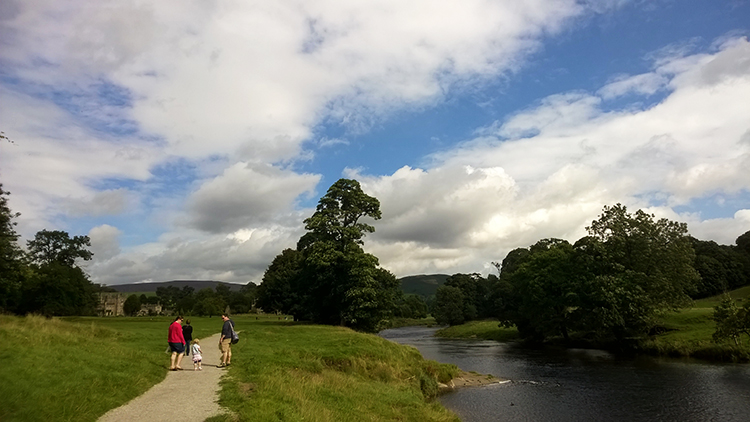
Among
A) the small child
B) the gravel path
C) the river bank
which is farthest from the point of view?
the river bank

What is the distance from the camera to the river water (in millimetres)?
23312

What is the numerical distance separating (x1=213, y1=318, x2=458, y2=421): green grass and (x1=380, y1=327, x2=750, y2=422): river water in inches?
126

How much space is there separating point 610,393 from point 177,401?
25.8 metres

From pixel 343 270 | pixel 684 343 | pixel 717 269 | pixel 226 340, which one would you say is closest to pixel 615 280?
pixel 684 343

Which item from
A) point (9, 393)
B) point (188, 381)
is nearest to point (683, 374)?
point (188, 381)

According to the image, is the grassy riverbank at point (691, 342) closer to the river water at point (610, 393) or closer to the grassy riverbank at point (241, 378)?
the river water at point (610, 393)

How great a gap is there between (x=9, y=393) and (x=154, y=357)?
32.1ft

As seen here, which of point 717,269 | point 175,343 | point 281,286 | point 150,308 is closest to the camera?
point 175,343

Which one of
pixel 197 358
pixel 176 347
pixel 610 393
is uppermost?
pixel 176 347

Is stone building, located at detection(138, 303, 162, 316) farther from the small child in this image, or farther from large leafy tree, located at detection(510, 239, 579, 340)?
the small child

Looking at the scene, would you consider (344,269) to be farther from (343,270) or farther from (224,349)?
(224,349)

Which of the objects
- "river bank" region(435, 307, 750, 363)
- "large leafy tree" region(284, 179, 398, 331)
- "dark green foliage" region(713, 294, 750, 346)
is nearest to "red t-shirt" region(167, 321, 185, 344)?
"large leafy tree" region(284, 179, 398, 331)

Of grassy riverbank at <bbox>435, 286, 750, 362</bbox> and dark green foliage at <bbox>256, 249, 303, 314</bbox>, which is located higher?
dark green foliage at <bbox>256, 249, 303, 314</bbox>

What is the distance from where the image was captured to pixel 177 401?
13.2 m
